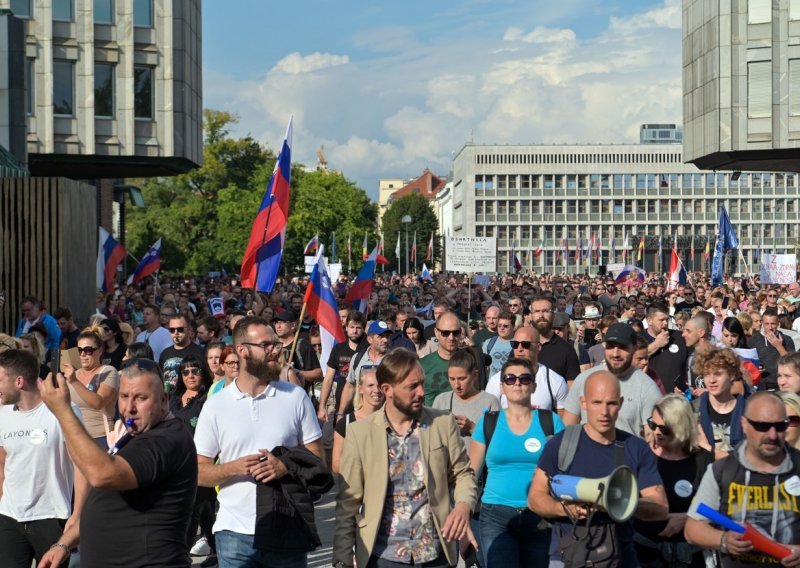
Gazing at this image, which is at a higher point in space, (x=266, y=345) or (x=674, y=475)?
(x=266, y=345)

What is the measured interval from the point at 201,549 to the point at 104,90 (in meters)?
→ 33.2

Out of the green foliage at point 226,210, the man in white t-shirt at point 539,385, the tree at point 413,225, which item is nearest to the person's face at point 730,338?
Result: the man in white t-shirt at point 539,385

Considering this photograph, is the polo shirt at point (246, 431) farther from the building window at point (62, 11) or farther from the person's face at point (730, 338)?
Result: the building window at point (62, 11)

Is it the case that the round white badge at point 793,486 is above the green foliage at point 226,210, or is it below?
below

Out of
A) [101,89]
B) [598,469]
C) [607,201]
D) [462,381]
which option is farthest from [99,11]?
[607,201]

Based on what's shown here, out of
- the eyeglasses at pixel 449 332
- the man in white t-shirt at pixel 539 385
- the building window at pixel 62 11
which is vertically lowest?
the man in white t-shirt at pixel 539 385

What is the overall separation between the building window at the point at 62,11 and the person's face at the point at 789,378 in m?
36.1

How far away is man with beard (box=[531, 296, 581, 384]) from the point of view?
10273 millimetres

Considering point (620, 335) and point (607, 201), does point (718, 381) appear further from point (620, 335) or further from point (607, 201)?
point (607, 201)

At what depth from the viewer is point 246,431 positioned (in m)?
5.91

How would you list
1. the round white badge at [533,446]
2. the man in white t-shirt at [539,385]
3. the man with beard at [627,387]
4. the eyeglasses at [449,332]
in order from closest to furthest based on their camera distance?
the round white badge at [533,446], the man with beard at [627,387], the man in white t-shirt at [539,385], the eyeglasses at [449,332]

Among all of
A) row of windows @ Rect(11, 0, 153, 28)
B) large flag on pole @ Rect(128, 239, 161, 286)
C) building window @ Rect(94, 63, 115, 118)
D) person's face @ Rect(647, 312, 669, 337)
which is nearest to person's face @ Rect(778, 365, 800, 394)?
person's face @ Rect(647, 312, 669, 337)

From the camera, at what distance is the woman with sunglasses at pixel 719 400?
739 centimetres

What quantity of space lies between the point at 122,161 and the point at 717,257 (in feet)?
63.2
